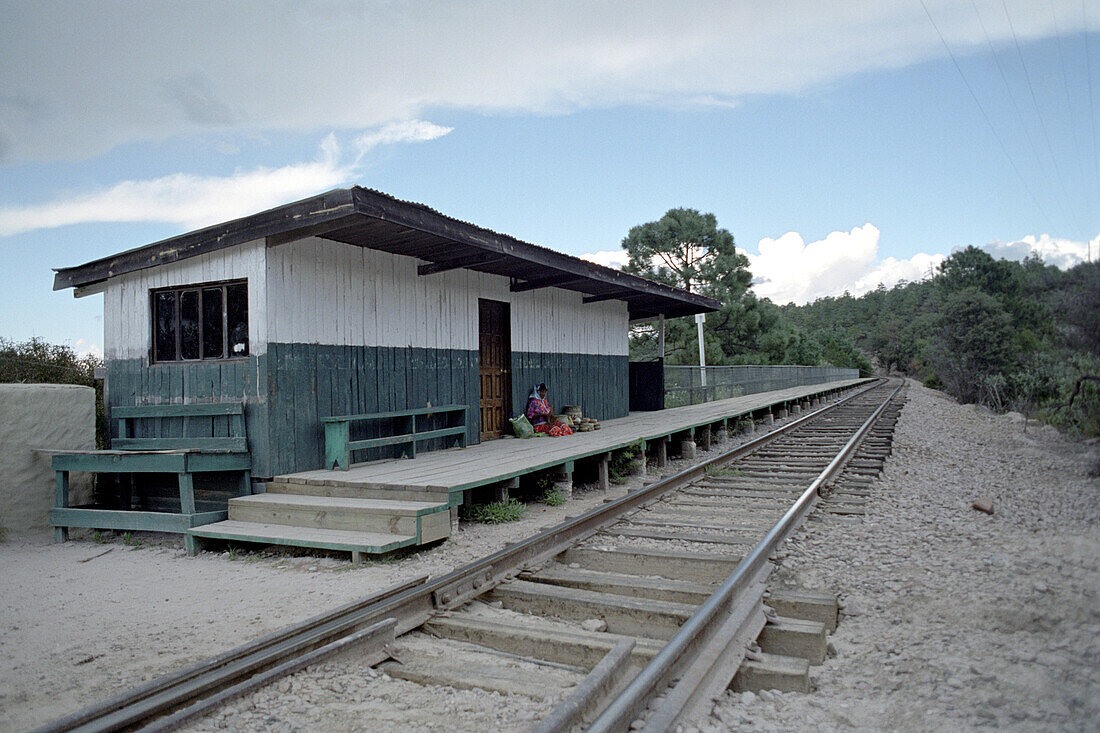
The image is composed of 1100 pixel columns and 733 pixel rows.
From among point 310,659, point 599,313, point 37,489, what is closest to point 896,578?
point 310,659

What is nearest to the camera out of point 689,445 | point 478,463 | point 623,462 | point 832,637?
point 832,637

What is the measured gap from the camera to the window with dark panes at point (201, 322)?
741 centimetres

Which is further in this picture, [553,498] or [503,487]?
[553,498]

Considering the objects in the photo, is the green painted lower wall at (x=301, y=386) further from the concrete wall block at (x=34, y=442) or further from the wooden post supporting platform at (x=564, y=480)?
the wooden post supporting platform at (x=564, y=480)

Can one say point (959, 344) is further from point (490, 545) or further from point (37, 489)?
point (37, 489)

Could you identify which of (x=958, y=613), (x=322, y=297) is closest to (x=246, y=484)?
(x=322, y=297)

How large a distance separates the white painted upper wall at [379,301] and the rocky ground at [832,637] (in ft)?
8.63

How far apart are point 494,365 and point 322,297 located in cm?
379

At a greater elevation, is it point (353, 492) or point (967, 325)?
point (967, 325)

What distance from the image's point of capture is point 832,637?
12.5 feet

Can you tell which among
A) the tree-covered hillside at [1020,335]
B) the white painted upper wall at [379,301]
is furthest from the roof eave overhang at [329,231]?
the tree-covered hillside at [1020,335]

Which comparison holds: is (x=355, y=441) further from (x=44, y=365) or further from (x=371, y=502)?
(x=44, y=365)

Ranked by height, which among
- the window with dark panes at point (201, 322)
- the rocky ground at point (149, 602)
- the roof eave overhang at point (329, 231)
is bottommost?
the rocky ground at point (149, 602)

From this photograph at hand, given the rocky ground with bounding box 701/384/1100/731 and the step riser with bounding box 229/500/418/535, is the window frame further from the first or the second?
the rocky ground with bounding box 701/384/1100/731
